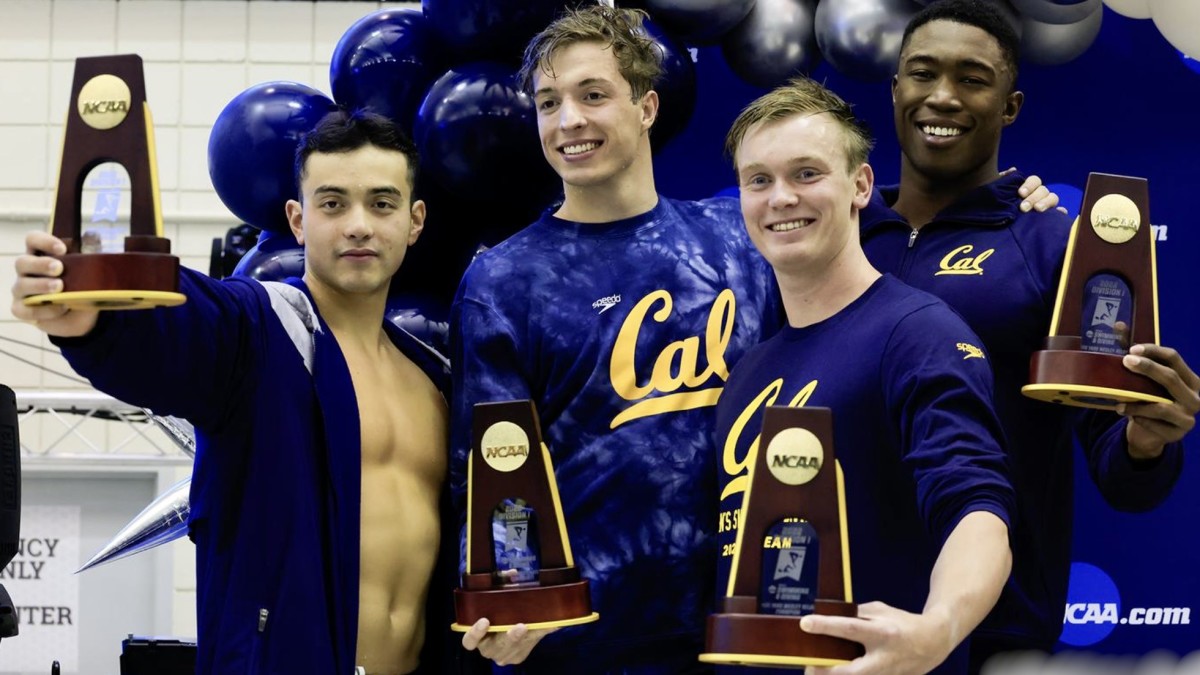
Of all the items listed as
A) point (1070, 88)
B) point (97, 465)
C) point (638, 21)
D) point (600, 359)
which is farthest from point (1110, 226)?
point (97, 465)

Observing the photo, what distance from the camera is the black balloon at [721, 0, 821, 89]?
4074mm

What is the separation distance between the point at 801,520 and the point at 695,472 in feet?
3.34

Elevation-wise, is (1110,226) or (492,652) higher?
(1110,226)

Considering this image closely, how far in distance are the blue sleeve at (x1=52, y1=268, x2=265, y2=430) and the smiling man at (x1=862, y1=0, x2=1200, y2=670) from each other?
4.35 feet

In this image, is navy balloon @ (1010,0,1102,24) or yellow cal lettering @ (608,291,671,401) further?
navy balloon @ (1010,0,1102,24)

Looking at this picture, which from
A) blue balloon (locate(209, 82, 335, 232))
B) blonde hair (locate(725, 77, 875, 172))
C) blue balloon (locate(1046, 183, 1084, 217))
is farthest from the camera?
blue balloon (locate(1046, 183, 1084, 217))

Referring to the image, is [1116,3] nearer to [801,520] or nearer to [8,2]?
[801,520]

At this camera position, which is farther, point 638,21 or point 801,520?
point 638,21

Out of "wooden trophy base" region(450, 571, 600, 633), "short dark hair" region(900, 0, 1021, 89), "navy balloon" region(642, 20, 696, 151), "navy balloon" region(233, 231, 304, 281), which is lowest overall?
"wooden trophy base" region(450, 571, 600, 633)

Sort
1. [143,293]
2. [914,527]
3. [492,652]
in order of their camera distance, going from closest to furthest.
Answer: [143,293]
[914,527]
[492,652]

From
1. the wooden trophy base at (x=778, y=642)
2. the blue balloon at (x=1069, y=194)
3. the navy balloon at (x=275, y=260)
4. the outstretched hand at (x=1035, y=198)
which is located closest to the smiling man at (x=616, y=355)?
the outstretched hand at (x=1035, y=198)

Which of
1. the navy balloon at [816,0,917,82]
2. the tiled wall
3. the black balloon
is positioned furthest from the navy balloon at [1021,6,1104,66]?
the tiled wall

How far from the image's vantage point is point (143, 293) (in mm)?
2262

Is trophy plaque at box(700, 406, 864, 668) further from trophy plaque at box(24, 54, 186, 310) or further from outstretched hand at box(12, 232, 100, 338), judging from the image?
outstretched hand at box(12, 232, 100, 338)
